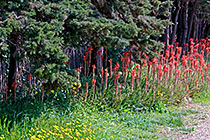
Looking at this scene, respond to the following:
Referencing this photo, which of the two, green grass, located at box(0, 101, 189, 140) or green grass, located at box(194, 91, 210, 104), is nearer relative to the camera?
green grass, located at box(0, 101, 189, 140)

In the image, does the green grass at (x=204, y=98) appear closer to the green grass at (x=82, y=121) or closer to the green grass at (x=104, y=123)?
the green grass at (x=82, y=121)

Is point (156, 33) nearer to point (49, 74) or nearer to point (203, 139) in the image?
point (203, 139)

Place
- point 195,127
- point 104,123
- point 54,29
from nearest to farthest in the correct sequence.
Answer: point 54,29
point 104,123
point 195,127

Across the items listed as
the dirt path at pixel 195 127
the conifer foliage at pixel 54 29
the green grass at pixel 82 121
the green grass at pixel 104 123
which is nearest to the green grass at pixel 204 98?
the dirt path at pixel 195 127

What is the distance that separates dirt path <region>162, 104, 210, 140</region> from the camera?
5285mm

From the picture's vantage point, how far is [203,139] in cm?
520

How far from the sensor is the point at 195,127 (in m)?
5.72

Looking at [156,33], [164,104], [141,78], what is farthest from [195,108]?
[156,33]

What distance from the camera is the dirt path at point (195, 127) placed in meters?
5.28

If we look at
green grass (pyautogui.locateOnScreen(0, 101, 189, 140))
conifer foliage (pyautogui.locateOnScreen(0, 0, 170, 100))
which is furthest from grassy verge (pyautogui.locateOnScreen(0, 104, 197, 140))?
conifer foliage (pyautogui.locateOnScreen(0, 0, 170, 100))

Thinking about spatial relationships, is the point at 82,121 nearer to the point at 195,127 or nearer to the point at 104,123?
the point at 104,123

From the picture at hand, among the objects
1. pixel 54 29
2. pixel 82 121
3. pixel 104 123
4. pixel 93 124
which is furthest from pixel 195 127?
pixel 54 29

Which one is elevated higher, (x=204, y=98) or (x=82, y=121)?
(x=82, y=121)

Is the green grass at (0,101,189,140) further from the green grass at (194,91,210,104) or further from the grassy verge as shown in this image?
the green grass at (194,91,210,104)
